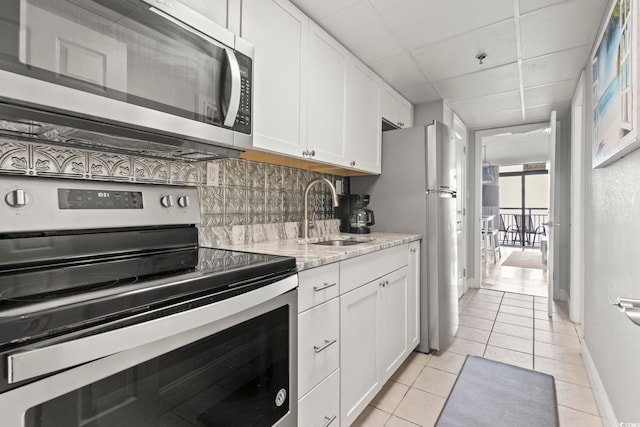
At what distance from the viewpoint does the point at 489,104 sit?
3.35 meters

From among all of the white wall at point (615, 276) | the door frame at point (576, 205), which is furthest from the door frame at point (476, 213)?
the white wall at point (615, 276)

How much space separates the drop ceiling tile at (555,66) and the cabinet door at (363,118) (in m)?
1.17

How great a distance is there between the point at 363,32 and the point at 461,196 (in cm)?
252

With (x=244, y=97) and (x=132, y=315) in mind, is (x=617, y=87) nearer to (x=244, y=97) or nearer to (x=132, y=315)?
(x=244, y=97)

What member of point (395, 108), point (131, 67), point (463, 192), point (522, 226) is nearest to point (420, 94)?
point (395, 108)

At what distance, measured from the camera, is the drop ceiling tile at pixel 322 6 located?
1.71 metres

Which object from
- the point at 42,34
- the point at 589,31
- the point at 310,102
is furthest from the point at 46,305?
the point at 589,31

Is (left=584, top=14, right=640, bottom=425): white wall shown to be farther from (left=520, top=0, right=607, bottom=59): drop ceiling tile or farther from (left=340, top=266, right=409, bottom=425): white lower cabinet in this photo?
(left=340, top=266, right=409, bottom=425): white lower cabinet

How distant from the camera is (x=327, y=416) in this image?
1.37 meters

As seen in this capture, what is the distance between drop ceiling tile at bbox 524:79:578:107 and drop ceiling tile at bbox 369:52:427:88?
1139 millimetres

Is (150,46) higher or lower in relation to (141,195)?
higher

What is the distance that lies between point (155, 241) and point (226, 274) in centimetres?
52

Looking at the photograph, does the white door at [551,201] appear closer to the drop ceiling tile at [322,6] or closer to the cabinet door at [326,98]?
the cabinet door at [326,98]

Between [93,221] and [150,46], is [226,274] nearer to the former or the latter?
[93,221]
